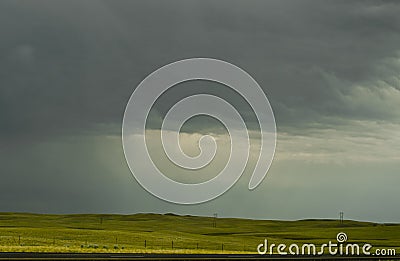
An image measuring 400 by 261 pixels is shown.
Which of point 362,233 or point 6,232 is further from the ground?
point 362,233

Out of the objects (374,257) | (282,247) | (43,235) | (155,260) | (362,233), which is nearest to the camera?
(155,260)

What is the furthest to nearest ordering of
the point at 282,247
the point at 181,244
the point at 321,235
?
1. the point at 321,235
2. the point at 181,244
3. the point at 282,247

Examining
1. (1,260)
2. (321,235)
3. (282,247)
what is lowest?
(1,260)

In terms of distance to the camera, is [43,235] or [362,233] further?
Result: [362,233]

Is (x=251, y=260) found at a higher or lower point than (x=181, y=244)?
lower

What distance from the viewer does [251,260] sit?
1901 inches

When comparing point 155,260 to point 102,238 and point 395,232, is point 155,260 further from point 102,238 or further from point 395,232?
point 395,232

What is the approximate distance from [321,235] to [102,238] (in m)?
78.2

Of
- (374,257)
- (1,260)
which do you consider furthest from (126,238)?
(1,260)

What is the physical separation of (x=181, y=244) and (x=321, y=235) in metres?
74.9

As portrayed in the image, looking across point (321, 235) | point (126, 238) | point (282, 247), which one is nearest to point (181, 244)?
point (126, 238)

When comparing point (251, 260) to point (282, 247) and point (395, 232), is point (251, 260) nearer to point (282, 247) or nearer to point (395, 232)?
point (282, 247)

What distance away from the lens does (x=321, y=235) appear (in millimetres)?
166125

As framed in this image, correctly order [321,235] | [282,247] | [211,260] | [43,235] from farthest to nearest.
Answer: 1. [321,235]
2. [43,235]
3. [282,247]
4. [211,260]
